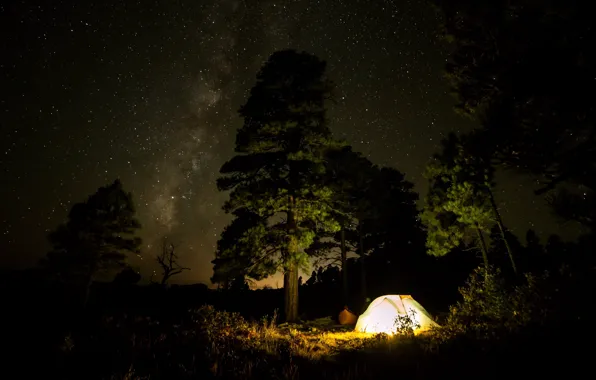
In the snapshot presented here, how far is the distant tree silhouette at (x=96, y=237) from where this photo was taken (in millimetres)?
27109

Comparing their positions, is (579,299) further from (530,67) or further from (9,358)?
(9,358)

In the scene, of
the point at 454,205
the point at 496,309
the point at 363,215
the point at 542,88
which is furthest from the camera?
the point at 363,215

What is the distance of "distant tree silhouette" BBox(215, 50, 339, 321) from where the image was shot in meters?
12.9

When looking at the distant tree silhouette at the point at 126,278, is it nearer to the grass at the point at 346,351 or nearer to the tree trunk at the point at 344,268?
the tree trunk at the point at 344,268

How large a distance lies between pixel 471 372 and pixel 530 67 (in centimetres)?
621

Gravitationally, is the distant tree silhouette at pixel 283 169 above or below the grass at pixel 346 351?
above

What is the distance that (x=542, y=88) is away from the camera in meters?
6.98

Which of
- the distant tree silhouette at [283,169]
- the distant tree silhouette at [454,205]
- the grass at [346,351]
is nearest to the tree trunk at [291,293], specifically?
the distant tree silhouette at [283,169]

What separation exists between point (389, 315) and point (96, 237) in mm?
24830

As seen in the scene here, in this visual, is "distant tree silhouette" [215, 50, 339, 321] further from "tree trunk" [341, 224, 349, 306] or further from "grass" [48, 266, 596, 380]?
→ "tree trunk" [341, 224, 349, 306]

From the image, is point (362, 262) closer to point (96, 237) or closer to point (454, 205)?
point (454, 205)

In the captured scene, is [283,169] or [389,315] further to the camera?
[283,169]

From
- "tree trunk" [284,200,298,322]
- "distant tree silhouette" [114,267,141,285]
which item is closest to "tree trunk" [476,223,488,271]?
"tree trunk" [284,200,298,322]

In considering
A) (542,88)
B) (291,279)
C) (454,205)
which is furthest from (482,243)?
(542,88)
